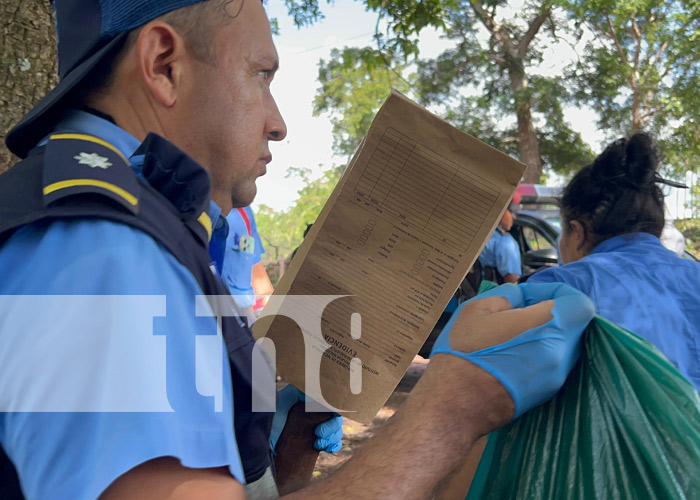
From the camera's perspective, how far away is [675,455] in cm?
99

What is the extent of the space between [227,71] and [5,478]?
2.12 ft

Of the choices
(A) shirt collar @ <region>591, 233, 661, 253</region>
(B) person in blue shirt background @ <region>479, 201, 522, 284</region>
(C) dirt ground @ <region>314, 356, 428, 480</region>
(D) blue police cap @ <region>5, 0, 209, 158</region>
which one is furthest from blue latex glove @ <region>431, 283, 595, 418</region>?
(B) person in blue shirt background @ <region>479, 201, 522, 284</region>

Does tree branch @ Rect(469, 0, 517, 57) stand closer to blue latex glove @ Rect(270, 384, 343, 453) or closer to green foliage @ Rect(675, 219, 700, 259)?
green foliage @ Rect(675, 219, 700, 259)

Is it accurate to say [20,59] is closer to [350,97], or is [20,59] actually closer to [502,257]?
[502,257]

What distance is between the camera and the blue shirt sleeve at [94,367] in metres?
0.62

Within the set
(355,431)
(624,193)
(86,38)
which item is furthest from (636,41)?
(86,38)

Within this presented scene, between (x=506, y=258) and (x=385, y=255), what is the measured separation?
4618 millimetres

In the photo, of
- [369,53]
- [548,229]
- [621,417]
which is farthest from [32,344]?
[548,229]

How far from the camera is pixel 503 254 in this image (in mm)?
5508

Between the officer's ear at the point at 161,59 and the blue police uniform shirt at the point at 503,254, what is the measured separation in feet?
15.7

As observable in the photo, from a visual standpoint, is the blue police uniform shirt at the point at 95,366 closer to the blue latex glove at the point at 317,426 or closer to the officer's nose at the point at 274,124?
the officer's nose at the point at 274,124

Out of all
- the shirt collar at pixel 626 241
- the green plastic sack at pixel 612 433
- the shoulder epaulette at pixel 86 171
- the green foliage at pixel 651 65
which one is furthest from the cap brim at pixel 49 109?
the green foliage at pixel 651 65

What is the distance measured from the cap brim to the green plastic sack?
0.94m

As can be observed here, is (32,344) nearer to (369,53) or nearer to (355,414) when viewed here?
(355,414)
